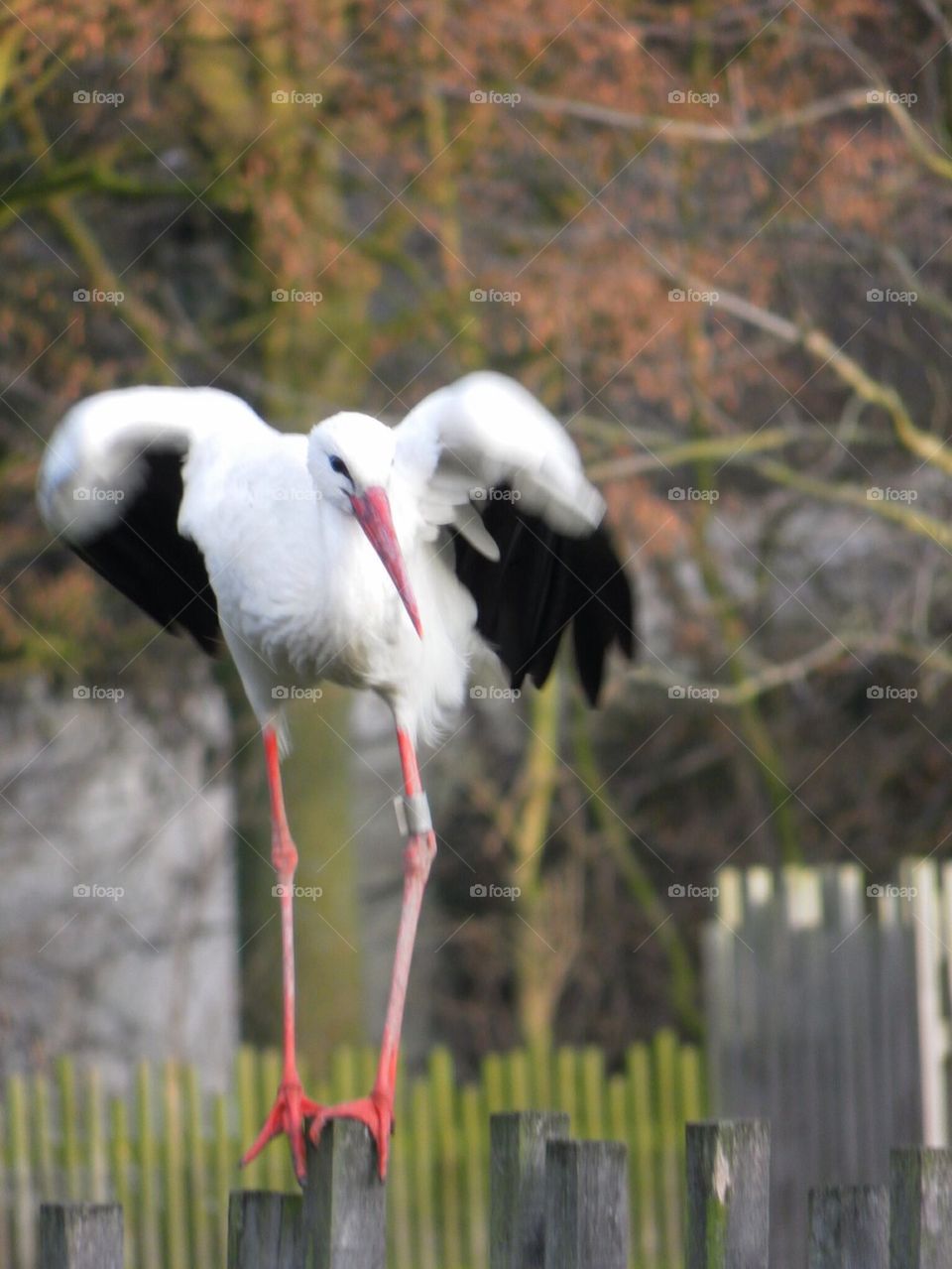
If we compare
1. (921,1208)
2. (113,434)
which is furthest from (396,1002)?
(921,1208)

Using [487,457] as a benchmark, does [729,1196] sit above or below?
below

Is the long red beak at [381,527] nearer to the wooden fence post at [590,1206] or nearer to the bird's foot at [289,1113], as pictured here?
the bird's foot at [289,1113]

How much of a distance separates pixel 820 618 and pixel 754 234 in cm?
216

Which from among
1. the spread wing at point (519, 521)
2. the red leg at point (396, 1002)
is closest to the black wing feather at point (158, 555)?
the spread wing at point (519, 521)

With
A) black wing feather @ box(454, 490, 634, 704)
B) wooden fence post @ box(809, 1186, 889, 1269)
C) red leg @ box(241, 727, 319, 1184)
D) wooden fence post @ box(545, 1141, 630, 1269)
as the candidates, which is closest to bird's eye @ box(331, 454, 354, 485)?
black wing feather @ box(454, 490, 634, 704)

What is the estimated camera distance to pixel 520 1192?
7.75 ft

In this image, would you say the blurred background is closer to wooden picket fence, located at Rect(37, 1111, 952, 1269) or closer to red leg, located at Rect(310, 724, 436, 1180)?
red leg, located at Rect(310, 724, 436, 1180)

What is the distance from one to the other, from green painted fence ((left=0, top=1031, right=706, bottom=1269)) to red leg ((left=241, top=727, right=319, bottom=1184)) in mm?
1928

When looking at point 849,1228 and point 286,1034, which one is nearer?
point 849,1228

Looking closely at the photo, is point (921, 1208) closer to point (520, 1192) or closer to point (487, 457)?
point (520, 1192)

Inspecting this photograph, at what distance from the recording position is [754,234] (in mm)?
7695

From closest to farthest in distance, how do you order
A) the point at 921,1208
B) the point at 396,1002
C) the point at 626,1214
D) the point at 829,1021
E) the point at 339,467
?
the point at 921,1208 → the point at 626,1214 → the point at 396,1002 → the point at 339,467 → the point at 829,1021

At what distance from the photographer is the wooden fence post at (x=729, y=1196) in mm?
2211

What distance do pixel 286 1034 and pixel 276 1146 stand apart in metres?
2.57
